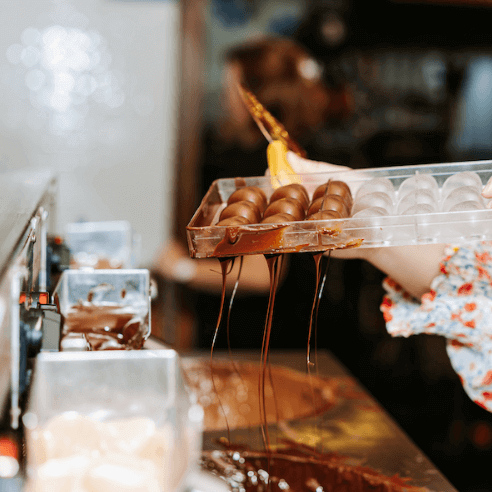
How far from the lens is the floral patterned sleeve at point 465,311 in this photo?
3.62ft

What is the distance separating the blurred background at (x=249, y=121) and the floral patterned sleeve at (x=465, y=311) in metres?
1.76

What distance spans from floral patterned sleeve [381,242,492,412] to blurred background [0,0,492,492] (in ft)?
5.78

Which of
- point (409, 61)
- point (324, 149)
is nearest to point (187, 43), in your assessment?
point (324, 149)

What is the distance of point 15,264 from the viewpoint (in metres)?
0.60

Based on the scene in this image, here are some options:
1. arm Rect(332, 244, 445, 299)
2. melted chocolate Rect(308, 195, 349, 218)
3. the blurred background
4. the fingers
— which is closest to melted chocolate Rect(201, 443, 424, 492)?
A: arm Rect(332, 244, 445, 299)

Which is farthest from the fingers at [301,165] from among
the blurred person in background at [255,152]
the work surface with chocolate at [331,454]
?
the blurred person in background at [255,152]

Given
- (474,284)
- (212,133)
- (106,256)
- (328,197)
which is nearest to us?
(328,197)

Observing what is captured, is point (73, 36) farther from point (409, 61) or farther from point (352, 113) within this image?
point (409, 61)

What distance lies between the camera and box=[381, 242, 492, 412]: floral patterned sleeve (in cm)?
110

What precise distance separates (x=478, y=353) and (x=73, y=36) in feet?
8.31

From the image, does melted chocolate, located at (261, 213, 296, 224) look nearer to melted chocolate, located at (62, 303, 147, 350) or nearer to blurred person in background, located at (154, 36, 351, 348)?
melted chocolate, located at (62, 303, 147, 350)

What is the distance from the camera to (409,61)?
3.14 m

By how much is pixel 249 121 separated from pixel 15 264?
8.25ft

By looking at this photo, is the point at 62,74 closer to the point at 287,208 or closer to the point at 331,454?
the point at 287,208
